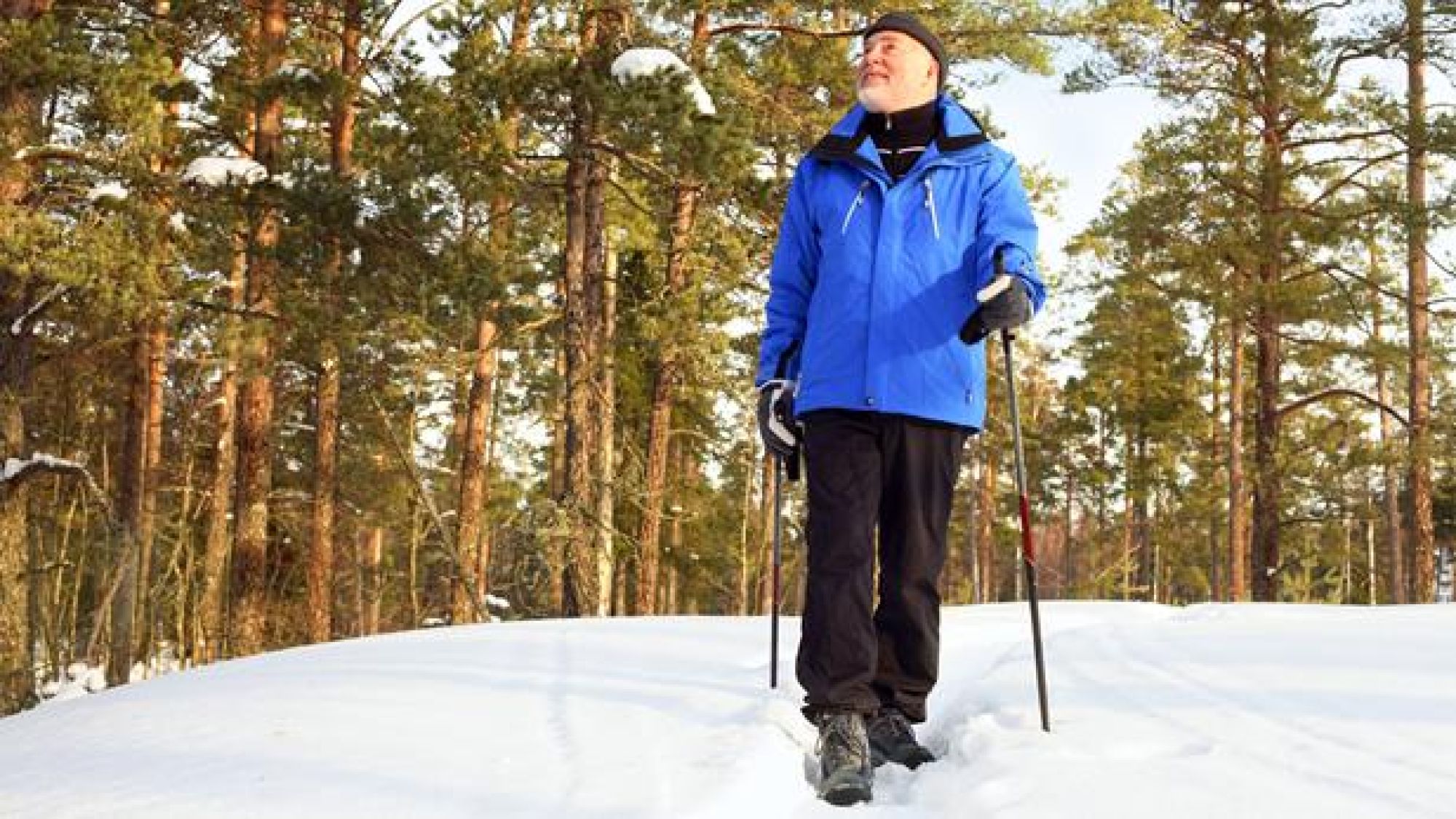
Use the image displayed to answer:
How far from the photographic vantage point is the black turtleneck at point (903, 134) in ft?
10.5

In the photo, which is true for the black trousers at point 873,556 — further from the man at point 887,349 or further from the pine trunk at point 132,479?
the pine trunk at point 132,479

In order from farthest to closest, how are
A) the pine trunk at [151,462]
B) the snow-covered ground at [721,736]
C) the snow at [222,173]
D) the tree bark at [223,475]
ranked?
the pine trunk at [151,462], the tree bark at [223,475], the snow at [222,173], the snow-covered ground at [721,736]

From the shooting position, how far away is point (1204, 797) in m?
2.25

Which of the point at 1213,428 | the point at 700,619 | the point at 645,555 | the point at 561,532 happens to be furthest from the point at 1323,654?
the point at 1213,428

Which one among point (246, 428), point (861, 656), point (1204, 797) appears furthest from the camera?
point (246, 428)

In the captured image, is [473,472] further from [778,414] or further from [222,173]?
[778,414]

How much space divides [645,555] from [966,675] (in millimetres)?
10132

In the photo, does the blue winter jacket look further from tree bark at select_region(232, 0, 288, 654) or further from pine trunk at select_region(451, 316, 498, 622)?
pine trunk at select_region(451, 316, 498, 622)

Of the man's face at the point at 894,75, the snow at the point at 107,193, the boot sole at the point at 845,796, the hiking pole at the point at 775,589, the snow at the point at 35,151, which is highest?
the snow at the point at 35,151

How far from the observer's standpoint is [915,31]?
128 inches

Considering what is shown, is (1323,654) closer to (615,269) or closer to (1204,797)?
(1204,797)

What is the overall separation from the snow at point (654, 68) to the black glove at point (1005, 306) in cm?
677

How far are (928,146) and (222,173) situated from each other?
9.20m

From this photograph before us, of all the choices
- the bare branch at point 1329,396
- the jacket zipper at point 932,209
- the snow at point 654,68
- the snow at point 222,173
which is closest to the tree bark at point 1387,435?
the bare branch at point 1329,396
